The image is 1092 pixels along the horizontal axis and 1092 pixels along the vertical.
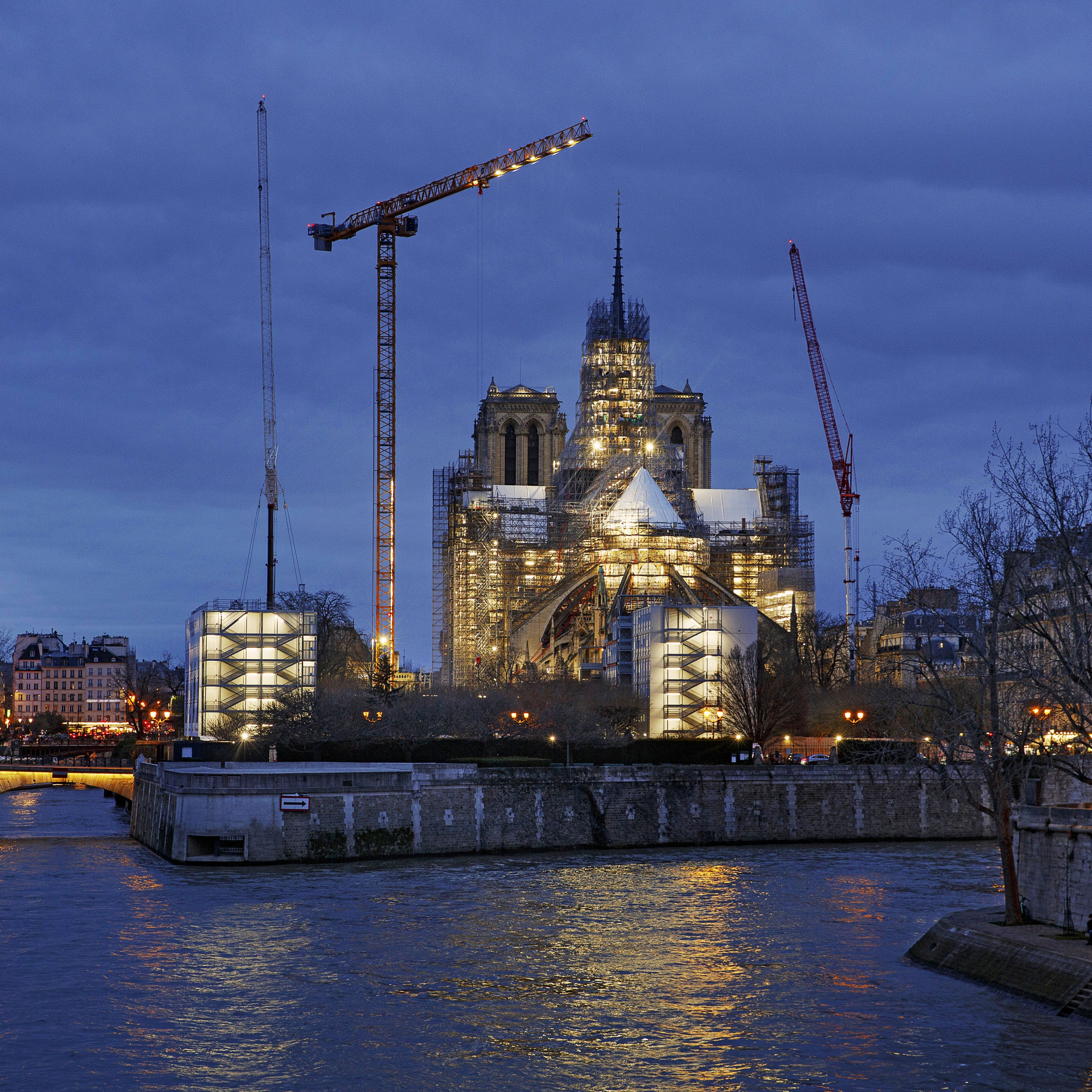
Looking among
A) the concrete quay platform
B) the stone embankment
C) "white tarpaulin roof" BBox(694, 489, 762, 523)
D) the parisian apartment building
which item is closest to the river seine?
the concrete quay platform

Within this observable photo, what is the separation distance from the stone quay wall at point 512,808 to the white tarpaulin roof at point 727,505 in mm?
A: 69427

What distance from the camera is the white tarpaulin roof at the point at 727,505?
130 metres

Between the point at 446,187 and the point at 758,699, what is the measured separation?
39223 mm

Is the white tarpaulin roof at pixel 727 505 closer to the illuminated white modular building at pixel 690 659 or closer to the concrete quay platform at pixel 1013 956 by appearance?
the illuminated white modular building at pixel 690 659

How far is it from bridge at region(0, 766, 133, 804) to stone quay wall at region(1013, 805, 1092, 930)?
177 feet

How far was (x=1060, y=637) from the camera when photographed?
29703mm

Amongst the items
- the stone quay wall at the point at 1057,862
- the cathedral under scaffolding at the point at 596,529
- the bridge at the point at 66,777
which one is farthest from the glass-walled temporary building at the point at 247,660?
the stone quay wall at the point at 1057,862

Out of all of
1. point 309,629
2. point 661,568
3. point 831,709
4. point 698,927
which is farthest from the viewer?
point 661,568

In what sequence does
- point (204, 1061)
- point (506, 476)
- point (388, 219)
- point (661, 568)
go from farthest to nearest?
point (506, 476) < point (661, 568) < point (388, 219) < point (204, 1061)

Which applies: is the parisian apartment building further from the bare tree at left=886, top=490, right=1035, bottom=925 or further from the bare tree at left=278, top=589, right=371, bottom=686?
the bare tree at left=886, top=490, right=1035, bottom=925

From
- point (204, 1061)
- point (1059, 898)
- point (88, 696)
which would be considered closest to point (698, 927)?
point (1059, 898)

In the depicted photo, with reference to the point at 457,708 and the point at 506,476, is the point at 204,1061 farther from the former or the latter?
the point at 506,476

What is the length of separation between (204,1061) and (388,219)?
79.3 m

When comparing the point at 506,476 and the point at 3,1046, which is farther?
the point at 506,476
